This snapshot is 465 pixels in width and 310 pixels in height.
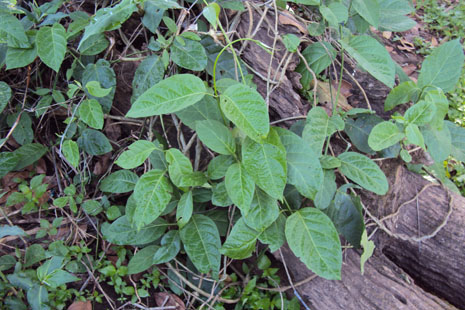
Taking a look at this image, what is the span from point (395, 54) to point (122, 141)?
85.0 inches

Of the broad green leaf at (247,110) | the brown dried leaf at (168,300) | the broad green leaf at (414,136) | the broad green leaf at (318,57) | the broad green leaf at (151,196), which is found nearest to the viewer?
the broad green leaf at (247,110)

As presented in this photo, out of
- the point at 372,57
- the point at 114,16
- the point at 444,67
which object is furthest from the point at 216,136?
the point at 444,67

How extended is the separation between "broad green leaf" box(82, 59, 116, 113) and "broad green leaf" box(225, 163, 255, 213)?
0.63 meters

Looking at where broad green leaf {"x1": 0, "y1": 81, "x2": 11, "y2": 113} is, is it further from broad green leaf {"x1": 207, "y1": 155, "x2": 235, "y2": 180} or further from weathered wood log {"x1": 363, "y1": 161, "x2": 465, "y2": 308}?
weathered wood log {"x1": 363, "y1": 161, "x2": 465, "y2": 308}

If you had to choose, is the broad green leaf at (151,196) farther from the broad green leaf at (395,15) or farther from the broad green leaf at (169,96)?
the broad green leaf at (395,15)

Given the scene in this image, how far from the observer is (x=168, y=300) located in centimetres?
142

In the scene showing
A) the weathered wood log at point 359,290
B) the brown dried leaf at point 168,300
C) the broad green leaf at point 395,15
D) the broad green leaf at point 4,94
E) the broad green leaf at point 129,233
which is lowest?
the brown dried leaf at point 168,300

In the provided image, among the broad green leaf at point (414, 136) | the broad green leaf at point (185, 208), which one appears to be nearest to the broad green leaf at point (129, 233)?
the broad green leaf at point (185, 208)

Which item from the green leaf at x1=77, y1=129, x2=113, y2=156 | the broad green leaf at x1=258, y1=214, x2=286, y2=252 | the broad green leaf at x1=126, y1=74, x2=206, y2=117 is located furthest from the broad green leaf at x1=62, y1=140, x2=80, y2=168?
the broad green leaf at x1=258, y1=214, x2=286, y2=252

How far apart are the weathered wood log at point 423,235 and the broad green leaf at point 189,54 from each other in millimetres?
908

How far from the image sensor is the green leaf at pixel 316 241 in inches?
46.3

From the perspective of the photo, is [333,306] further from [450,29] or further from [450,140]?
[450,29]

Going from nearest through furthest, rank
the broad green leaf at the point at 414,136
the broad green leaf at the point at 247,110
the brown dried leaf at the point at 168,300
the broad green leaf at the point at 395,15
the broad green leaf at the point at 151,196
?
the broad green leaf at the point at 247,110
the broad green leaf at the point at 151,196
the broad green leaf at the point at 414,136
the brown dried leaf at the point at 168,300
the broad green leaf at the point at 395,15

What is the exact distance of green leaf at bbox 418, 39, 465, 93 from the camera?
56.9 inches
